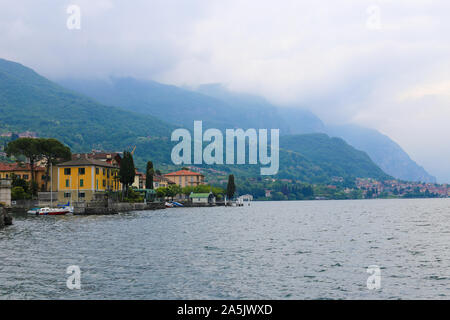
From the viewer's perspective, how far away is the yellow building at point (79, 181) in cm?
12169

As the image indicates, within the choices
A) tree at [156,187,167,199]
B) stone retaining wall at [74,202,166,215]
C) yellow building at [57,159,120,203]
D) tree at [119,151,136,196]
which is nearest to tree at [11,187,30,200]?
yellow building at [57,159,120,203]

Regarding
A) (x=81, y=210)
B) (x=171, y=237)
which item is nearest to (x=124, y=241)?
(x=171, y=237)

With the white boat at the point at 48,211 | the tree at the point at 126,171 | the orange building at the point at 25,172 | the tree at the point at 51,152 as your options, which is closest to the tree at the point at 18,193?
the tree at the point at 51,152

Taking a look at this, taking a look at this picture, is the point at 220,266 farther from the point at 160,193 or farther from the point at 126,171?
the point at 160,193

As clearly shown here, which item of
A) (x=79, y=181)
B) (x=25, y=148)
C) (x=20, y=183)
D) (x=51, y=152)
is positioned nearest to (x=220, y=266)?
(x=79, y=181)

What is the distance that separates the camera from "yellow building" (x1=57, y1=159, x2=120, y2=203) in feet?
399

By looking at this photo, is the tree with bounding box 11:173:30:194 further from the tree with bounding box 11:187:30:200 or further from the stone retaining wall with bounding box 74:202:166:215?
the stone retaining wall with bounding box 74:202:166:215

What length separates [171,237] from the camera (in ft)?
177

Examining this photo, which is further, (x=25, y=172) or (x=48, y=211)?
(x=25, y=172)

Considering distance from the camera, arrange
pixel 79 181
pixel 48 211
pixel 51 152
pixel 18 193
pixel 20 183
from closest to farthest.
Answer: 1. pixel 48 211
2. pixel 18 193
3. pixel 79 181
4. pixel 20 183
5. pixel 51 152

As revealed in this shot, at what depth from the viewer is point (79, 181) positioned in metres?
122
